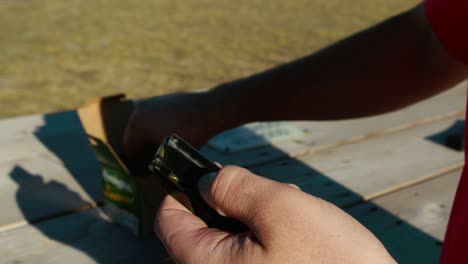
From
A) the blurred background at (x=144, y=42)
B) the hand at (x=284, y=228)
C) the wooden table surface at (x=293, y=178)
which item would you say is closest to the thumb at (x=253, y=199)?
the hand at (x=284, y=228)

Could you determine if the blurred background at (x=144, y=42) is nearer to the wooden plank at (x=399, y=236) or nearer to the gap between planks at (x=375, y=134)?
the gap between planks at (x=375, y=134)

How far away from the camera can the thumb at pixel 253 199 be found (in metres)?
0.46

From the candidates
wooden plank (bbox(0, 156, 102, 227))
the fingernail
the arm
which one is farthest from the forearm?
the fingernail

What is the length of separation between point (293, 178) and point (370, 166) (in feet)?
0.55

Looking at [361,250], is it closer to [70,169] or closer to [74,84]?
[70,169]

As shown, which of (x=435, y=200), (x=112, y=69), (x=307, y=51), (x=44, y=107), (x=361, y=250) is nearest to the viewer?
(x=361, y=250)

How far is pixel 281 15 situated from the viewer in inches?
204

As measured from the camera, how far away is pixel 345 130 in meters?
1.33

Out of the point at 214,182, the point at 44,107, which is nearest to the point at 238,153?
the point at 214,182

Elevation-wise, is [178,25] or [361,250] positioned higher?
[361,250]

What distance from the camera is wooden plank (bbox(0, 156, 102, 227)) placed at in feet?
3.01

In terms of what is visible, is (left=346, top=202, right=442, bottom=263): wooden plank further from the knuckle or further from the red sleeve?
the knuckle

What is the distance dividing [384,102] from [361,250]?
558 mm

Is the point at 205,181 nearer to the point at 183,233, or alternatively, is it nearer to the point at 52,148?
the point at 183,233
